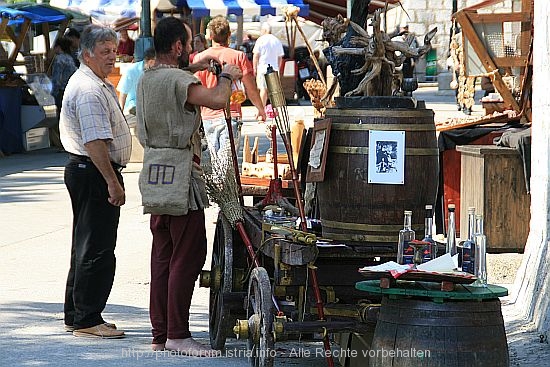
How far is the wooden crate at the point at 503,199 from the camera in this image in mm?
9445

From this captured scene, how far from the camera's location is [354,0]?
6633mm

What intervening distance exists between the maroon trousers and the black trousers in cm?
48

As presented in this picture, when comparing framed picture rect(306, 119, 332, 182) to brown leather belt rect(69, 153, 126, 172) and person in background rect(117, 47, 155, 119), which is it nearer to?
brown leather belt rect(69, 153, 126, 172)

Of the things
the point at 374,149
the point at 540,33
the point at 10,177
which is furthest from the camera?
the point at 10,177

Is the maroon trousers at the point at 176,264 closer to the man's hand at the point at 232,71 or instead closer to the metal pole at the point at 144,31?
the man's hand at the point at 232,71

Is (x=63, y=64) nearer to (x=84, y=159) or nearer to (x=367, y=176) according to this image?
(x=84, y=159)

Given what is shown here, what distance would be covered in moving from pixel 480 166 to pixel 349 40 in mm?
3782

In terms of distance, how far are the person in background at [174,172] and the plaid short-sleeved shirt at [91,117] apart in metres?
0.38

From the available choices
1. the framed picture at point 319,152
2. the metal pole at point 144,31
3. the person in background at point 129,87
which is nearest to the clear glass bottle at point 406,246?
the framed picture at point 319,152

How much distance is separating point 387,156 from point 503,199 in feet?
13.7

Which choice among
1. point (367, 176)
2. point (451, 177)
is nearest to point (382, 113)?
point (367, 176)

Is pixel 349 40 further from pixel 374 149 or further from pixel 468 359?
pixel 468 359

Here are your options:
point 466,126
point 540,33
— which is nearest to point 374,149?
point 540,33

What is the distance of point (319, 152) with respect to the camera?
5.71 m
